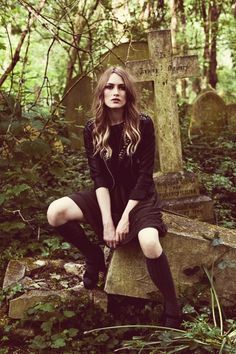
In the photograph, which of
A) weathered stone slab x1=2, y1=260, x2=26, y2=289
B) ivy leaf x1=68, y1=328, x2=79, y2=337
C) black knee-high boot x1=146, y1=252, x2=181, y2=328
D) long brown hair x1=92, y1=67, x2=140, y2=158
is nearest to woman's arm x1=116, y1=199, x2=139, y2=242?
black knee-high boot x1=146, y1=252, x2=181, y2=328

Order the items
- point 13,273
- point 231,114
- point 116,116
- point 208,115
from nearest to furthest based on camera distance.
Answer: point 116,116
point 13,273
point 208,115
point 231,114

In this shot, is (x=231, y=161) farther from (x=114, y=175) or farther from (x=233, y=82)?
(x=233, y=82)

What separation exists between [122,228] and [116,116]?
86cm

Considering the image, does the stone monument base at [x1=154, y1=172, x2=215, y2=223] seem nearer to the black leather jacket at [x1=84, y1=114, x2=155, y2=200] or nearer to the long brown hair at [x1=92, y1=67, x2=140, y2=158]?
the black leather jacket at [x1=84, y1=114, x2=155, y2=200]

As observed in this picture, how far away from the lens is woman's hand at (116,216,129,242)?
3.26 meters

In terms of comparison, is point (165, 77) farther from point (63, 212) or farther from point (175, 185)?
point (63, 212)

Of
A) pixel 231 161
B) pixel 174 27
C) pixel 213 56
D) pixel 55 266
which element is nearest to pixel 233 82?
pixel 213 56

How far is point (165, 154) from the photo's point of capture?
4.88 metres

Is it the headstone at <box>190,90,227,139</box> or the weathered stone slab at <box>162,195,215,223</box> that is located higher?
the headstone at <box>190,90,227,139</box>

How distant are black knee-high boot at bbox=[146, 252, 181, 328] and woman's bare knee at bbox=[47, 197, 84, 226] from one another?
642mm

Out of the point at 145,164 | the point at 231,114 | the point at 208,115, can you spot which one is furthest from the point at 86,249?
the point at 231,114

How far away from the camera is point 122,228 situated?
3256 mm

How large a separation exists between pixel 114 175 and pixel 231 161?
3408 mm

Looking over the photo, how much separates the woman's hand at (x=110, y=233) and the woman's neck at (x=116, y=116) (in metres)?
0.78
